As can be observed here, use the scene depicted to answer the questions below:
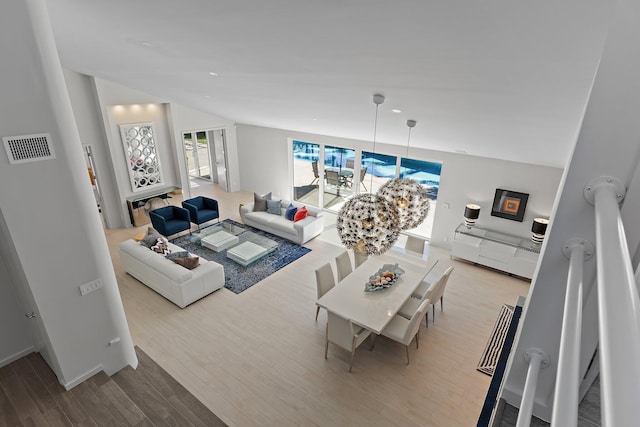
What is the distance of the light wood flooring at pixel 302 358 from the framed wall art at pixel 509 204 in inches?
50.8

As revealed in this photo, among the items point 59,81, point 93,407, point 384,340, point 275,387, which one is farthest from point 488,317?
point 59,81

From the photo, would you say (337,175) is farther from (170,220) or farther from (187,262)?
(187,262)

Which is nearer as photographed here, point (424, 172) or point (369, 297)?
point (369, 297)

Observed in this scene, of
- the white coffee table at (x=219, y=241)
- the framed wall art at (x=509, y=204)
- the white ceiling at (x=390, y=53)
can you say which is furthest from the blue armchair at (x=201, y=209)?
the framed wall art at (x=509, y=204)

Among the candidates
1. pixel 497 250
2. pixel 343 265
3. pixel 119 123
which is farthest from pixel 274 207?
pixel 497 250

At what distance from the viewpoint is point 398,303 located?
15.9 ft

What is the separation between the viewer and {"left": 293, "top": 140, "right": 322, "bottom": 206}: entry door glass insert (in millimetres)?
10013

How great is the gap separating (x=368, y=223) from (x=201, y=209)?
6384 millimetres

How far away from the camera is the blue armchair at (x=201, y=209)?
859 centimetres

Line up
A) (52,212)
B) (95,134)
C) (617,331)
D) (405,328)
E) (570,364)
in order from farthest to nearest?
1. (95,134)
2. (405,328)
3. (52,212)
4. (570,364)
5. (617,331)

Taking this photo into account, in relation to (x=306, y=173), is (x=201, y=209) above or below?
below

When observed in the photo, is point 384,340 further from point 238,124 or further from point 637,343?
point 238,124

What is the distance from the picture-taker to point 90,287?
382cm

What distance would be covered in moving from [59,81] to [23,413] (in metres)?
3.29
